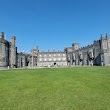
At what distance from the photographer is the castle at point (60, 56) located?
231 ft

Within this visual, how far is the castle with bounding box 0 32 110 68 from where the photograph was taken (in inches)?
2766

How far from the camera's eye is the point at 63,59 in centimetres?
12150

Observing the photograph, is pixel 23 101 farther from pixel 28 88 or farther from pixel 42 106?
pixel 28 88

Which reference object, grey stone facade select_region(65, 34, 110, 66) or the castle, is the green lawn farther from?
grey stone facade select_region(65, 34, 110, 66)

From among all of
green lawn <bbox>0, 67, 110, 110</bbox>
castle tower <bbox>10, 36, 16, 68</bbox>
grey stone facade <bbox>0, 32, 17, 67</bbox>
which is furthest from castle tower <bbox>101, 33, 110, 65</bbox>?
green lawn <bbox>0, 67, 110, 110</bbox>

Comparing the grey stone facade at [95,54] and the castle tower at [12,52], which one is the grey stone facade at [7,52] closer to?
the castle tower at [12,52]

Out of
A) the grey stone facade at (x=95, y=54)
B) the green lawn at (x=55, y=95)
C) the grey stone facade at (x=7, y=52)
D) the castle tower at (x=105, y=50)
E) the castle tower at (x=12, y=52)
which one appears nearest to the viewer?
the green lawn at (x=55, y=95)

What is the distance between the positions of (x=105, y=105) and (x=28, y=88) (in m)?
8.35

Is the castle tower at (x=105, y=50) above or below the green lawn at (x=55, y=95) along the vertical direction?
above

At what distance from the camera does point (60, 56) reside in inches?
4801

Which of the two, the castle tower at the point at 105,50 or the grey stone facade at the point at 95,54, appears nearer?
the castle tower at the point at 105,50

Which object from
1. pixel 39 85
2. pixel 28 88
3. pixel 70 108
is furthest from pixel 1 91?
pixel 70 108

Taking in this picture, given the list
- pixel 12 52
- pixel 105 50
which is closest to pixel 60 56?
pixel 12 52

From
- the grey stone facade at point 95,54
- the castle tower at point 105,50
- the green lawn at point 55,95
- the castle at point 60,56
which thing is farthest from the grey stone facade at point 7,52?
the green lawn at point 55,95
